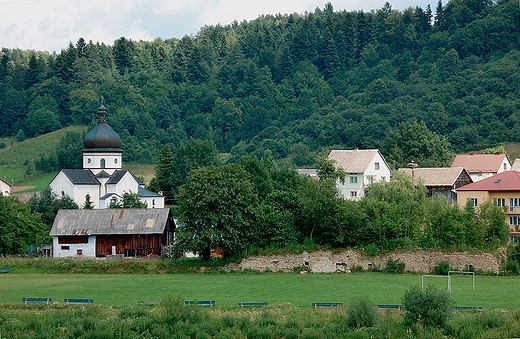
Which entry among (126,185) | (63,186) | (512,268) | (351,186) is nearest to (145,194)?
(126,185)

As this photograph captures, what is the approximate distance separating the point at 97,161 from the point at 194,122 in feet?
230

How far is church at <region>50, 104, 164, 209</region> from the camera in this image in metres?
75.4

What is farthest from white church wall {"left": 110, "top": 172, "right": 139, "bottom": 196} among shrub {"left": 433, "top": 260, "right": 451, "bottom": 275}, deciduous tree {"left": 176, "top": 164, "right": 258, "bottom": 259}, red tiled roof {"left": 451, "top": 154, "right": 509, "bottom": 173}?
shrub {"left": 433, "top": 260, "right": 451, "bottom": 275}

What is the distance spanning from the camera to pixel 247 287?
4331 cm

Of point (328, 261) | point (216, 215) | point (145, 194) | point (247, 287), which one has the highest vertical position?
point (145, 194)

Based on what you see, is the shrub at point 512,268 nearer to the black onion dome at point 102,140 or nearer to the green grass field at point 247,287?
the green grass field at point 247,287

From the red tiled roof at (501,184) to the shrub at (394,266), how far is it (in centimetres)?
1326

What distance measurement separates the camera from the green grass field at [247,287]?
3841 cm

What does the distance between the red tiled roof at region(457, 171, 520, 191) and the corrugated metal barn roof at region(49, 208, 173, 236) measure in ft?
70.1

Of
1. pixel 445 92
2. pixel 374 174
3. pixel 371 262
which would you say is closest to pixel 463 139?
pixel 445 92

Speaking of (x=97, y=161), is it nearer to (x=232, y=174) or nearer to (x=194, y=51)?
(x=232, y=174)

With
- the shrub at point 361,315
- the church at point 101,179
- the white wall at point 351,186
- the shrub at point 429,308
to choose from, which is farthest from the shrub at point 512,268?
the church at point 101,179

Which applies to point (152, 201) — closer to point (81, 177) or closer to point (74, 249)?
point (81, 177)

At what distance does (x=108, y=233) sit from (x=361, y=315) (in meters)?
29.7
